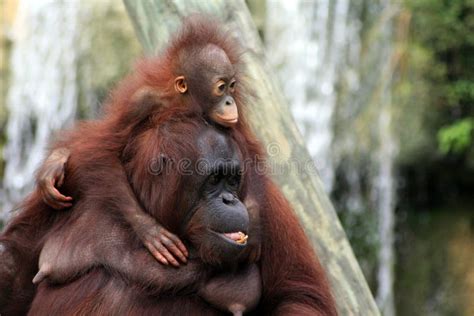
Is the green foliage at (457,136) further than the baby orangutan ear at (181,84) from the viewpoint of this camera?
Yes

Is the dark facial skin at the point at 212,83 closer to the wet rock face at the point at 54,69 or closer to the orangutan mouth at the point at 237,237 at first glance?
the orangutan mouth at the point at 237,237

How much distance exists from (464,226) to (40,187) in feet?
19.3

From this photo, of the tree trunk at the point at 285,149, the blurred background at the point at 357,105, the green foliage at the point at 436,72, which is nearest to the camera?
the tree trunk at the point at 285,149

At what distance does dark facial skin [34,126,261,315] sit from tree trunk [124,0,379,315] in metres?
0.78

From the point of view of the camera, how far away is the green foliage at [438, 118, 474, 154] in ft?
24.3

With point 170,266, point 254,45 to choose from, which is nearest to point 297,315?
point 170,266

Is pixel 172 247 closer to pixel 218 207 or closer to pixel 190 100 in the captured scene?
pixel 218 207

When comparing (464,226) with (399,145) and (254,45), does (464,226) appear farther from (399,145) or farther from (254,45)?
(254,45)

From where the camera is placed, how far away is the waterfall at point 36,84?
28.2ft

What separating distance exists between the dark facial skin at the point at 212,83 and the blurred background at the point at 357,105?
5.11 metres

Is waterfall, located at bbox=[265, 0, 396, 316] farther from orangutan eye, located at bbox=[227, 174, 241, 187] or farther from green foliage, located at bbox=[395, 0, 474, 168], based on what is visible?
orangutan eye, located at bbox=[227, 174, 241, 187]

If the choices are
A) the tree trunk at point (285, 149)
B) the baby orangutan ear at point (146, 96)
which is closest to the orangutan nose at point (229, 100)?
the baby orangutan ear at point (146, 96)

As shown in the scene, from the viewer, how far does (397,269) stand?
8.78 m

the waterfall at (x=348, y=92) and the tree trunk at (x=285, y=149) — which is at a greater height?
the tree trunk at (x=285, y=149)
